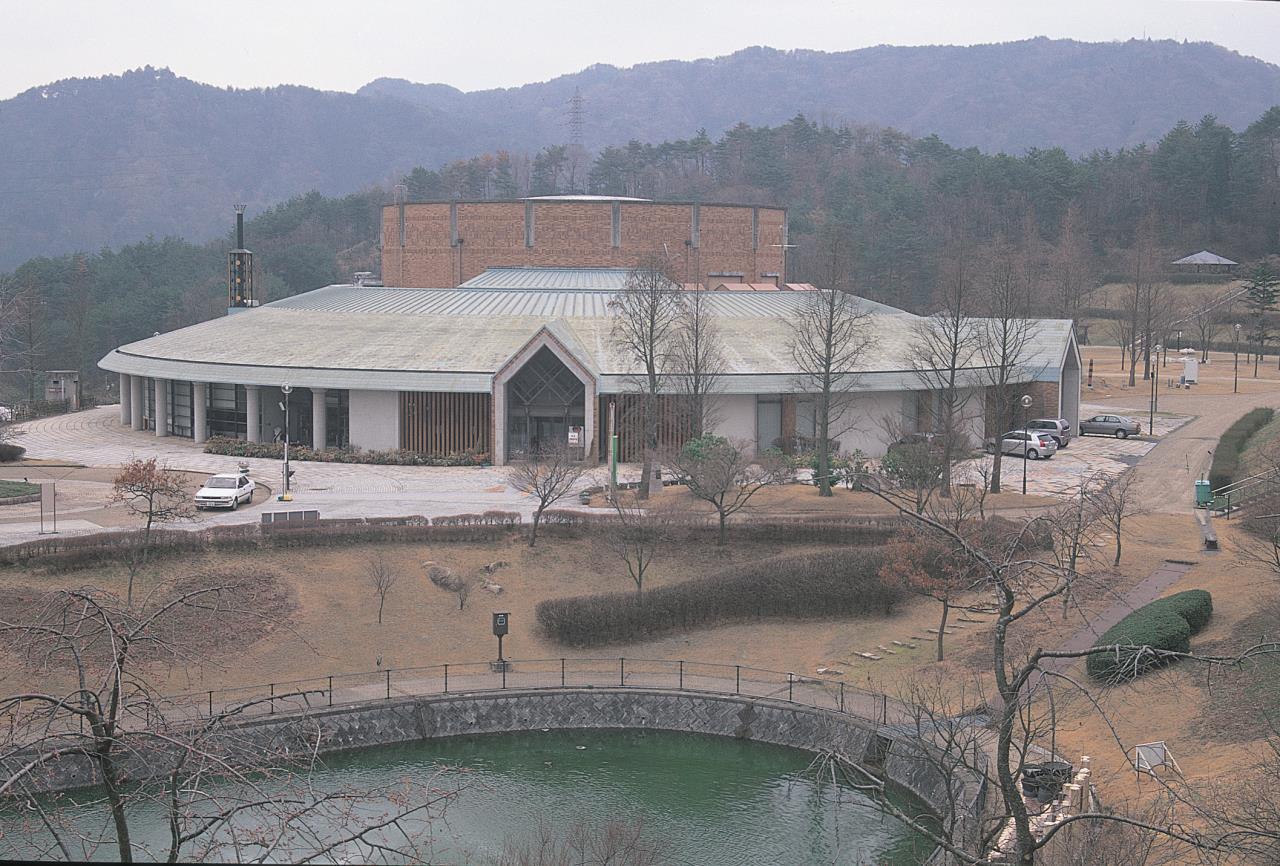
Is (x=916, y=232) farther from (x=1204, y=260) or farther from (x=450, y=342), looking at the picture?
(x=450, y=342)

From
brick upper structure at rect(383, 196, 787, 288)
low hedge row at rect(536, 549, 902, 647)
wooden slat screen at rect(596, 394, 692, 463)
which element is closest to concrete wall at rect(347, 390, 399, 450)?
wooden slat screen at rect(596, 394, 692, 463)

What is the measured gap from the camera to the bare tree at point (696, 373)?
139 ft

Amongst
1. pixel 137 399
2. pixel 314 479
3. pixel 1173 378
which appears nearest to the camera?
pixel 314 479

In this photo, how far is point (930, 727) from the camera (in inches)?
916

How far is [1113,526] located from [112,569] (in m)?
23.0

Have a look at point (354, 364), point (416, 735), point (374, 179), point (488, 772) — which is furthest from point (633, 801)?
point (374, 179)

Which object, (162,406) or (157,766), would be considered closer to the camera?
(157,766)

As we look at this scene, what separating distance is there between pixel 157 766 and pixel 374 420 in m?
29.4

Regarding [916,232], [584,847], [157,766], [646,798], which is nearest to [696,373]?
[646,798]

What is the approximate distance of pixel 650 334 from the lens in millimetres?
40375

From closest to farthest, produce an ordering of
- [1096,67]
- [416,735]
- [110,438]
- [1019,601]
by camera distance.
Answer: [416,735] < [1019,601] < [110,438] < [1096,67]

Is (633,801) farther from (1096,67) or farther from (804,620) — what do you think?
(1096,67)

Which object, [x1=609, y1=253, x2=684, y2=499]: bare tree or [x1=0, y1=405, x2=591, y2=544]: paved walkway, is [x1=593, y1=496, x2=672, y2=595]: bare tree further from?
[x1=609, y1=253, x2=684, y2=499]: bare tree

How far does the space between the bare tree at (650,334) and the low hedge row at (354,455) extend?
18.3ft
